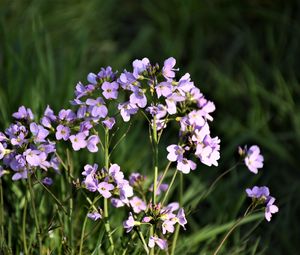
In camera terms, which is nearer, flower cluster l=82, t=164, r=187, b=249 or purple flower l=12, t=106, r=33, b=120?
flower cluster l=82, t=164, r=187, b=249

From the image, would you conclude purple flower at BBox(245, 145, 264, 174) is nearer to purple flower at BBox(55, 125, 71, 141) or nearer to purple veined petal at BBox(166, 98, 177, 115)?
purple veined petal at BBox(166, 98, 177, 115)

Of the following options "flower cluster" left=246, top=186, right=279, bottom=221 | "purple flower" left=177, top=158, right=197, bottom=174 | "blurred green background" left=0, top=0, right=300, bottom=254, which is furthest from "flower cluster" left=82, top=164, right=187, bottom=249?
"blurred green background" left=0, top=0, right=300, bottom=254

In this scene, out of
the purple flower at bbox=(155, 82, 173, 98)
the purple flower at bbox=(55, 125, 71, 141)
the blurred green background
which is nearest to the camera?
the purple flower at bbox=(155, 82, 173, 98)

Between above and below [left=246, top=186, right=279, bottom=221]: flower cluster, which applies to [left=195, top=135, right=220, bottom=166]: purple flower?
above

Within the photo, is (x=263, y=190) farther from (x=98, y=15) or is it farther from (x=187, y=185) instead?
(x=98, y=15)

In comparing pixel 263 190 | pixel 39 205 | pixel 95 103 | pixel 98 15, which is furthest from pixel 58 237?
pixel 98 15

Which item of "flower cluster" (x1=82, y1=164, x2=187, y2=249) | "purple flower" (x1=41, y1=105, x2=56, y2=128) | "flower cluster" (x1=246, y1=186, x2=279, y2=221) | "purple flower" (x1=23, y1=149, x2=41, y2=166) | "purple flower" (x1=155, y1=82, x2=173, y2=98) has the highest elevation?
"purple flower" (x1=155, y1=82, x2=173, y2=98)

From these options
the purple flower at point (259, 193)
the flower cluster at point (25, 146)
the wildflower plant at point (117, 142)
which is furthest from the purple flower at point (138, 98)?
the purple flower at point (259, 193)

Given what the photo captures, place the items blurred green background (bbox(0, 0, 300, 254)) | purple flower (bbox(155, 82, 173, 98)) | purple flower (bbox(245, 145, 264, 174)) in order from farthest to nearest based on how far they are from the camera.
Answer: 1. blurred green background (bbox(0, 0, 300, 254))
2. purple flower (bbox(245, 145, 264, 174))
3. purple flower (bbox(155, 82, 173, 98))

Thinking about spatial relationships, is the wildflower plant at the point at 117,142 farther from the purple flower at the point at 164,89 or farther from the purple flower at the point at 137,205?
the purple flower at the point at 137,205
